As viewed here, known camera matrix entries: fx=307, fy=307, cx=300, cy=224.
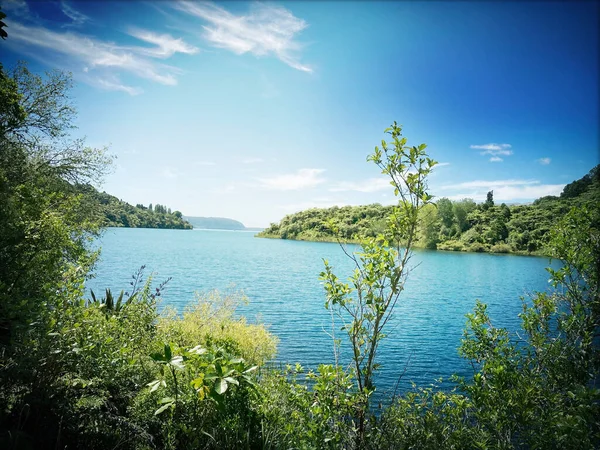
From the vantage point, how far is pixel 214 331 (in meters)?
12.3

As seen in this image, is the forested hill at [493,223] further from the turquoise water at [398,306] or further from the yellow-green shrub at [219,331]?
the yellow-green shrub at [219,331]

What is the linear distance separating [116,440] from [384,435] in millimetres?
3819

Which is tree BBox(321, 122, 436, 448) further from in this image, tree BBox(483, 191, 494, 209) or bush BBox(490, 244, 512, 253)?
tree BBox(483, 191, 494, 209)

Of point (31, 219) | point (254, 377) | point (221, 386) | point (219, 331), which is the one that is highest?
point (31, 219)

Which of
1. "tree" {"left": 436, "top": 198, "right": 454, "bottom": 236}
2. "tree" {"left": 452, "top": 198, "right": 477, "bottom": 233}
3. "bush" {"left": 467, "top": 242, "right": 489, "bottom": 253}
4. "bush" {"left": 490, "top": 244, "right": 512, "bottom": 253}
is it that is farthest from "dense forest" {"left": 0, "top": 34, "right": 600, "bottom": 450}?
"tree" {"left": 452, "top": 198, "right": 477, "bottom": 233}

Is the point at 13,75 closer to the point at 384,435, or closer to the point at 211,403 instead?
the point at 211,403

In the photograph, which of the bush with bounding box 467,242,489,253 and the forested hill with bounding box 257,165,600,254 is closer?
the forested hill with bounding box 257,165,600,254

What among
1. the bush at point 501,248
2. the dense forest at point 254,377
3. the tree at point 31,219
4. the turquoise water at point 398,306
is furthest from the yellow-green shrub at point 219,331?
the bush at point 501,248

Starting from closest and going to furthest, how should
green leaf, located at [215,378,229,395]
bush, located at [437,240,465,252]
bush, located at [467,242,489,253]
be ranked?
1. green leaf, located at [215,378,229,395]
2. bush, located at [467,242,489,253]
3. bush, located at [437,240,465,252]

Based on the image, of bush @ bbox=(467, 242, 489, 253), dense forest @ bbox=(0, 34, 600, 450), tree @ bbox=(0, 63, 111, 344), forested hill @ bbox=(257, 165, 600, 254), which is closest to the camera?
dense forest @ bbox=(0, 34, 600, 450)

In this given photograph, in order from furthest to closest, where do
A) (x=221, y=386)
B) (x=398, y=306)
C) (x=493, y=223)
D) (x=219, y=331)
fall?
(x=493, y=223) → (x=398, y=306) → (x=219, y=331) → (x=221, y=386)

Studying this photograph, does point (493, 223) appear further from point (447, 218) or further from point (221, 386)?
point (221, 386)

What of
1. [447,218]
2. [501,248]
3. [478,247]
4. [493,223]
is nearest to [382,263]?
[501,248]

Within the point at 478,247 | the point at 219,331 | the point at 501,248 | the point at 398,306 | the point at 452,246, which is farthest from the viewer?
the point at 452,246
